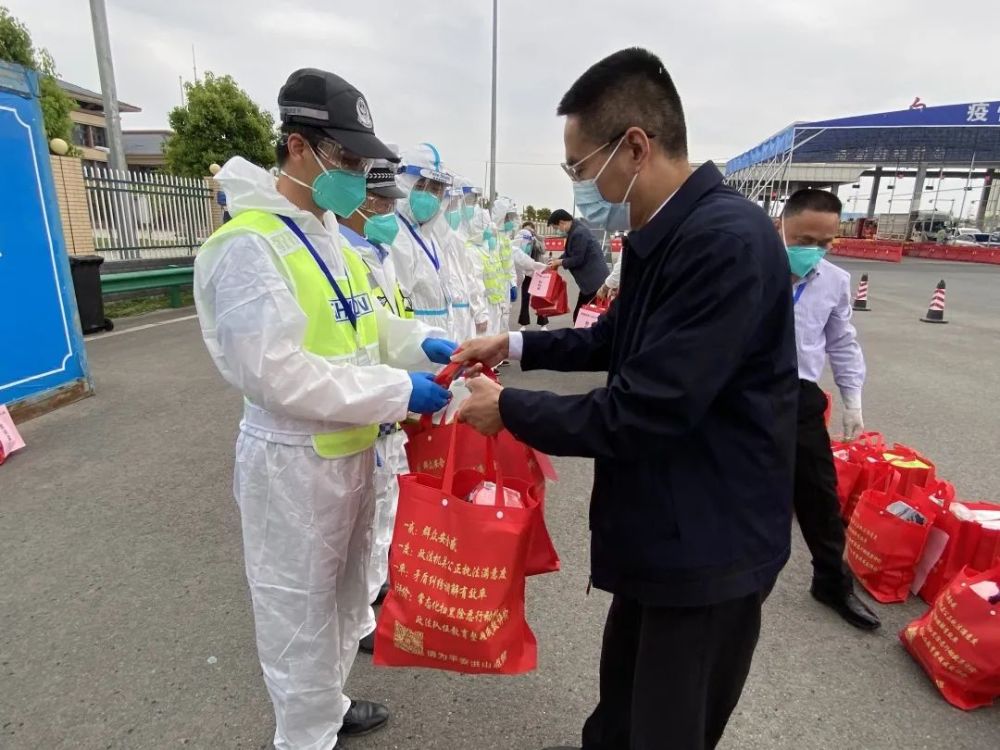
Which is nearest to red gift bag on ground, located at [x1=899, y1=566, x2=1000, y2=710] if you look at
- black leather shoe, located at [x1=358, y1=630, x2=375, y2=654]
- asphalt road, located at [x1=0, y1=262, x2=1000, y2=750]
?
asphalt road, located at [x1=0, y1=262, x2=1000, y2=750]

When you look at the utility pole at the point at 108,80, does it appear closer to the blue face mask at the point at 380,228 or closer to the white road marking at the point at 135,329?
the white road marking at the point at 135,329

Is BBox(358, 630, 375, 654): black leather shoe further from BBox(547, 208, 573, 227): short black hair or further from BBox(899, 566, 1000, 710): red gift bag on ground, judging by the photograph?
BBox(547, 208, 573, 227): short black hair

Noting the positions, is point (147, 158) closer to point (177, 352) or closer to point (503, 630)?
point (177, 352)

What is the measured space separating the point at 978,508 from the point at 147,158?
174 ft

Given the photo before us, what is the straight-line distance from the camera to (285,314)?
60.7 inches

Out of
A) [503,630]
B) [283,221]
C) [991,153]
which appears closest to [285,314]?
[283,221]

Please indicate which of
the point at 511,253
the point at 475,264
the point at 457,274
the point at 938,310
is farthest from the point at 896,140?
the point at 457,274

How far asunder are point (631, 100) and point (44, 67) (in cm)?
1809

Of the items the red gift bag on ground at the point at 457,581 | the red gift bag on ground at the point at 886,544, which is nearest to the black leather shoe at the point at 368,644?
the red gift bag on ground at the point at 457,581

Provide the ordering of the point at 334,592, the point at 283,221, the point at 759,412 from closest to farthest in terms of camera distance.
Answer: the point at 759,412 → the point at 283,221 → the point at 334,592

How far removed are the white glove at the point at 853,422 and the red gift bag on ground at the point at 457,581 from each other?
2351 mm

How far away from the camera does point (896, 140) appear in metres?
36.9

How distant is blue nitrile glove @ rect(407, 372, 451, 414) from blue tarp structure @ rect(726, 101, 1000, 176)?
2427 cm

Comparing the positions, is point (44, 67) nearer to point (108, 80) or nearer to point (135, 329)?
point (108, 80)
